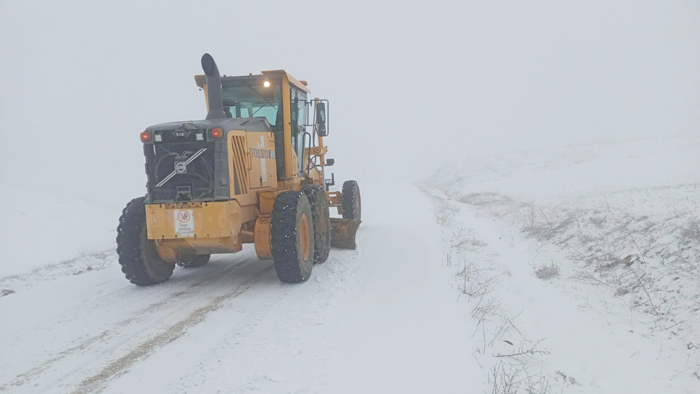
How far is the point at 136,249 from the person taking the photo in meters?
5.99

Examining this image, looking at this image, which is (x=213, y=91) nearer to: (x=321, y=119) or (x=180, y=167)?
(x=180, y=167)

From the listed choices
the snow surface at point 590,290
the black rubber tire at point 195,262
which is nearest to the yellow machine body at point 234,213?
the black rubber tire at point 195,262

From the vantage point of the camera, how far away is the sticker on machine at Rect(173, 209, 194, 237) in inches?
227

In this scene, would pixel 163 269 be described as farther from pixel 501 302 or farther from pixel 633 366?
pixel 633 366

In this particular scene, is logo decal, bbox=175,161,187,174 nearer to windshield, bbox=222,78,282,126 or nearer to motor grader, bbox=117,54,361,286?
motor grader, bbox=117,54,361,286

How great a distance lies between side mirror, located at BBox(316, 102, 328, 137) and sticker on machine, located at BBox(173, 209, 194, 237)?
12.7 feet

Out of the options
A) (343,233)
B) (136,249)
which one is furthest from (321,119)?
(136,249)

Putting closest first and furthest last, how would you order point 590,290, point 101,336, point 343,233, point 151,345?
point 151,345
point 101,336
point 590,290
point 343,233

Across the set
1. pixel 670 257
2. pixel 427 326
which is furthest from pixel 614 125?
pixel 427 326

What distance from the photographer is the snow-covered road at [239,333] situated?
136 inches

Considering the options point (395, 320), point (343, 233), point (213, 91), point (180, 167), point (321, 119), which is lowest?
point (395, 320)

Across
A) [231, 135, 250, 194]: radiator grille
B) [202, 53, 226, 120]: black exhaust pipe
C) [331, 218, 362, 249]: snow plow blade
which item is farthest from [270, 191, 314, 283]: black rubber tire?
[331, 218, 362, 249]: snow plow blade

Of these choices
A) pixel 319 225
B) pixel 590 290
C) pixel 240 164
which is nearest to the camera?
pixel 240 164

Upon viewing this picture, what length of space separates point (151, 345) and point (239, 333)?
82 centimetres
